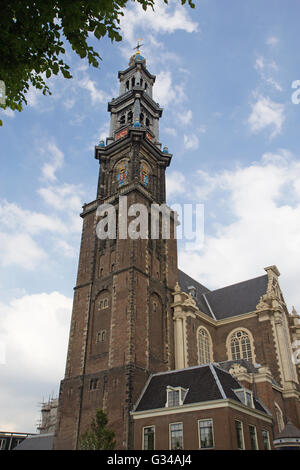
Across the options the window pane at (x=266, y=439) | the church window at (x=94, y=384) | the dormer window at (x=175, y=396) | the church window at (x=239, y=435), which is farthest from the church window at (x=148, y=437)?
the window pane at (x=266, y=439)

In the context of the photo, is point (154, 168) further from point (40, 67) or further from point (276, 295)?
point (40, 67)

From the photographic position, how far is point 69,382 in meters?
32.5

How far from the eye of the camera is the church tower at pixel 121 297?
29688mm

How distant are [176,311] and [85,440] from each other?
51.2 ft

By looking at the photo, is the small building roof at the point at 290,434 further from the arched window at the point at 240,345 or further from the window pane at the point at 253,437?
the arched window at the point at 240,345

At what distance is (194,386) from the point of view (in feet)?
88.0

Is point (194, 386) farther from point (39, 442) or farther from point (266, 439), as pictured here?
point (39, 442)

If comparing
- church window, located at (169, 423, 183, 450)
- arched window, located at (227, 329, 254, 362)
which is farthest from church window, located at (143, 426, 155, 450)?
arched window, located at (227, 329, 254, 362)

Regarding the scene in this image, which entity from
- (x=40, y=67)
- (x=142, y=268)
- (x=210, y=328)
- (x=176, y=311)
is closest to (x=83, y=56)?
(x=40, y=67)

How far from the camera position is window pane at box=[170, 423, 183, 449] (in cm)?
2381

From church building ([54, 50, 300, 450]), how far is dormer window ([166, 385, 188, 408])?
0.07 meters

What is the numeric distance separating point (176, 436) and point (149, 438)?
7.29 ft

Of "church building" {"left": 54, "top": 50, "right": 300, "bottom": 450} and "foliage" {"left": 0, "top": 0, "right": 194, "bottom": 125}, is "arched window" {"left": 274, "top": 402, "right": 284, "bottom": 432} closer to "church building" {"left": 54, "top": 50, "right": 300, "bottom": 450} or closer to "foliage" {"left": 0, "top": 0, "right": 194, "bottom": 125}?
"church building" {"left": 54, "top": 50, "right": 300, "bottom": 450}
